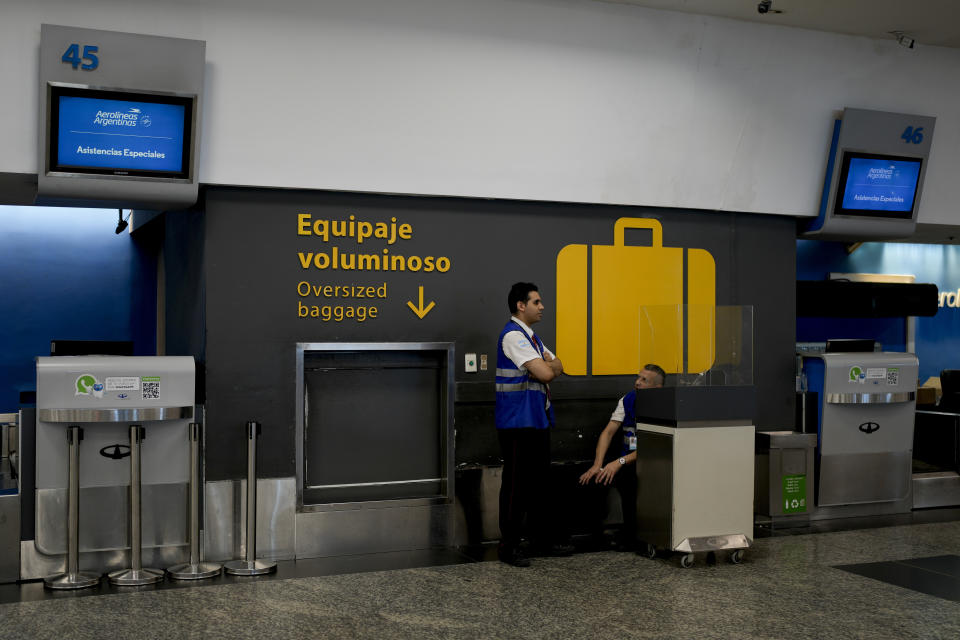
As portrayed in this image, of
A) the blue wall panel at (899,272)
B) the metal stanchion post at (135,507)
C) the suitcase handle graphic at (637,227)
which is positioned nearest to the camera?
the metal stanchion post at (135,507)

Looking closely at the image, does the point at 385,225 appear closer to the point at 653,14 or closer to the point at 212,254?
the point at 212,254

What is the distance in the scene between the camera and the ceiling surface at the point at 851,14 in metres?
6.23

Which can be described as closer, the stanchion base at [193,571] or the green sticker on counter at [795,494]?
the stanchion base at [193,571]

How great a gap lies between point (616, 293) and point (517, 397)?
1.44 metres

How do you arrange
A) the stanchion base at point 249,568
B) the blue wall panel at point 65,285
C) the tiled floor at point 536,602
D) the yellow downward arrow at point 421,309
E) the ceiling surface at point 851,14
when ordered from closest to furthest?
the tiled floor at point 536,602 < the stanchion base at point 249,568 < the yellow downward arrow at point 421,309 < the ceiling surface at point 851,14 < the blue wall panel at point 65,285

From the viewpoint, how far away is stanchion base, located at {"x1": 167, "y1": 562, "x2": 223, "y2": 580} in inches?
204

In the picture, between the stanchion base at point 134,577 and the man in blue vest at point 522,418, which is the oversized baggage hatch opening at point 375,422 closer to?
→ the man in blue vest at point 522,418

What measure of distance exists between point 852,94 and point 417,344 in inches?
153

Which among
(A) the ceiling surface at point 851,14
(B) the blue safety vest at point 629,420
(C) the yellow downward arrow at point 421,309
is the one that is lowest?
(B) the blue safety vest at point 629,420

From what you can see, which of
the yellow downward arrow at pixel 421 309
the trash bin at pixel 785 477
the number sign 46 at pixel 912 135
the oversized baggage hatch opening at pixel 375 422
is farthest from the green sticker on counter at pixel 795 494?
the yellow downward arrow at pixel 421 309

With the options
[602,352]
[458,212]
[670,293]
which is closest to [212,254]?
[458,212]

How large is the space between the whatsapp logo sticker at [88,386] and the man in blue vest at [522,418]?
2330 mm

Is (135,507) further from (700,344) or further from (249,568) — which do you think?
(700,344)

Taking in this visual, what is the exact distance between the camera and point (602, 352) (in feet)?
21.7
